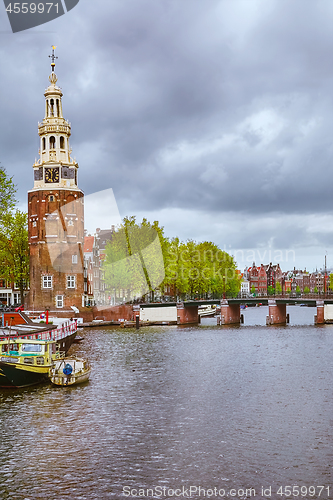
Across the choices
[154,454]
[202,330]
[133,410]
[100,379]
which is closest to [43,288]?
[202,330]

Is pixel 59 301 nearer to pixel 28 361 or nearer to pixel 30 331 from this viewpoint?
pixel 30 331

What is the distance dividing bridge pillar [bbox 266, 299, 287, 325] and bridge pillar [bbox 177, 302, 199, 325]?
1385 cm

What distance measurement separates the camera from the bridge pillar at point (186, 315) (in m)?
93.2

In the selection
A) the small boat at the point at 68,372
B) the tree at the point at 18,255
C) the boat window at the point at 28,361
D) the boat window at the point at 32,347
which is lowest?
the small boat at the point at 68,372

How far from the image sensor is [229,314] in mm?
95688

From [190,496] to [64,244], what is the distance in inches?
2803

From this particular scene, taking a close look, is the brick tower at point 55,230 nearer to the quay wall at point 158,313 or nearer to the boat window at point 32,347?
the quay wall at point 158,313

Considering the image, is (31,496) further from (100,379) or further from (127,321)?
(127,321)

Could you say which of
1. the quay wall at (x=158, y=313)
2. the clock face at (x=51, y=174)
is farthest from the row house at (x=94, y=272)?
the clock face at (x=51, y=174)

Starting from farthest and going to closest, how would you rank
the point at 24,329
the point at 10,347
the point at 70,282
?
the point at 70,282, the point at 24,329, the point at 10,347

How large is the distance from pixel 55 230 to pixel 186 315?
28.0 m

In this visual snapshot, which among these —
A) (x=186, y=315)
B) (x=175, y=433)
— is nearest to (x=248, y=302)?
(x=186, y=315)

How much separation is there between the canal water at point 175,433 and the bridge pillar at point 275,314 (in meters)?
44.8

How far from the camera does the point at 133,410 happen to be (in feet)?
101
